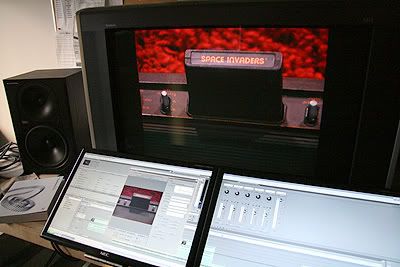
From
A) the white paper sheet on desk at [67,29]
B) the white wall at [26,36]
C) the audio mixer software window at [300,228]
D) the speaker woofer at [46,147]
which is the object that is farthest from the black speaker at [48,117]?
the audio mixer software window at [300,228]

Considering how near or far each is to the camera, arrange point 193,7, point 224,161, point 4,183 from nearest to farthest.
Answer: point 193,7, point 224,161, point 4,183

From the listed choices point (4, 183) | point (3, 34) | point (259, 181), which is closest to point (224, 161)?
point (259, 181)

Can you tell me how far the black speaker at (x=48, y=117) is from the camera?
41.3 inches

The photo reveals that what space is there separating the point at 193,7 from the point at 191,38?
0.25 ft

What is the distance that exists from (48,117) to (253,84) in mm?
678

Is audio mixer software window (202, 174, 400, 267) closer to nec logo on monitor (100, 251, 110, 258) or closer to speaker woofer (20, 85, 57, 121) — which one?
nec logo on monitor (100, 251, 110, 258)

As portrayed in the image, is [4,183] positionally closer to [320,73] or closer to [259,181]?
[259,181]

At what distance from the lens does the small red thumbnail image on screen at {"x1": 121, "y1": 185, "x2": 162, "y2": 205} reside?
76cm

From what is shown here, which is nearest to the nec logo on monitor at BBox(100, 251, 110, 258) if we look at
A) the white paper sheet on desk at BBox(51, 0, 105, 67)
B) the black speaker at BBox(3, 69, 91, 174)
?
the black speaker at BBox(3, 69, 91, 174)

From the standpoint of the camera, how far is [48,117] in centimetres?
108

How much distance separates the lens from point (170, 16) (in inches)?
32.1

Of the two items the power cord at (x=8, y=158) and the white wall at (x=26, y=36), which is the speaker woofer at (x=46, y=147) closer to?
the power cord at (x=8, y=158)

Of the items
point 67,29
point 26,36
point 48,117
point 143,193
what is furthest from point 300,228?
point 26,36

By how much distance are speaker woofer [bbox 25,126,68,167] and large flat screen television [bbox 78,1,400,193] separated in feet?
0.62
